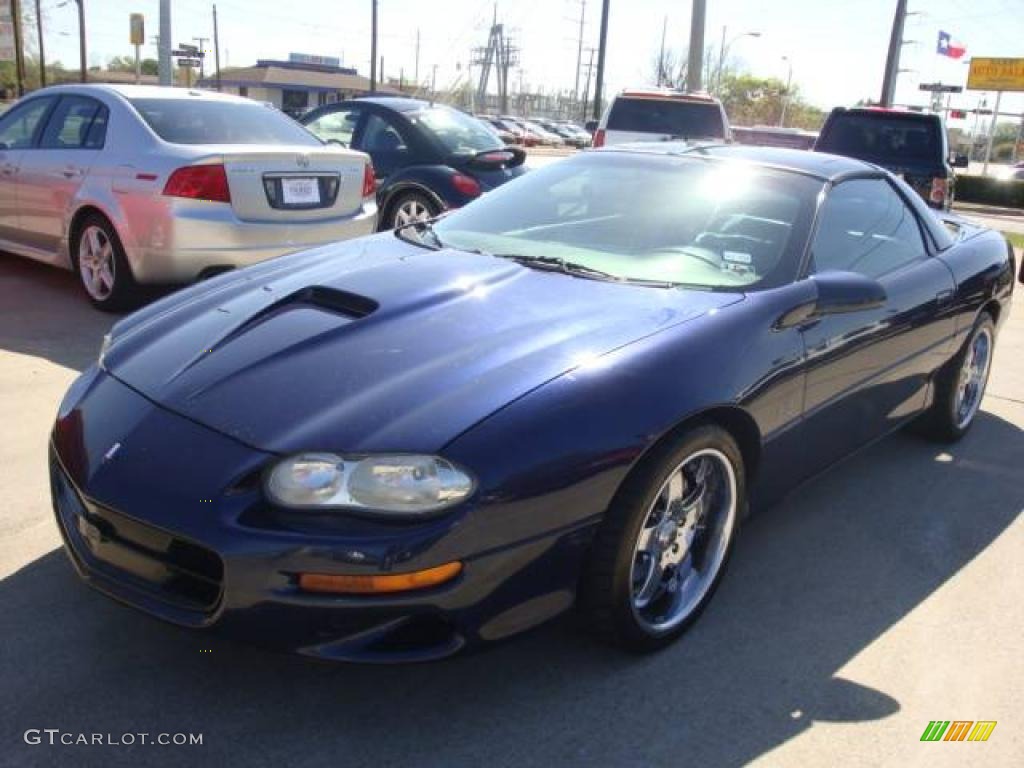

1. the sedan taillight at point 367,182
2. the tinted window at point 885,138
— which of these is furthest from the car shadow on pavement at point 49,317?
the tinted window at point 885,138

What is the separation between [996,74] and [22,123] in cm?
4666

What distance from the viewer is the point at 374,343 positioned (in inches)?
104

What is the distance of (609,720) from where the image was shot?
7.89ft

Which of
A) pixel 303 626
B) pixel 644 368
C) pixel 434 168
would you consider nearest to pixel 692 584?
pixel 644 368

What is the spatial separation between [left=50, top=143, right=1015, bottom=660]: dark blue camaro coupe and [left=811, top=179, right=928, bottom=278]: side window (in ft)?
0.06

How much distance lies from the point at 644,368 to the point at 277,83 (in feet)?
265

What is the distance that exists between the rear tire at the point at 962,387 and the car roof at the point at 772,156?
0.98 m

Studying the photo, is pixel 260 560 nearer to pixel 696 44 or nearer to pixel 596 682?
pixel 596 682

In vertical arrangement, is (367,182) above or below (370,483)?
above

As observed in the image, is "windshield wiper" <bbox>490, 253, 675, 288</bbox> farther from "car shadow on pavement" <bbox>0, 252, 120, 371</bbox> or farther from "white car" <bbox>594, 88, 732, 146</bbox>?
"white car" <bbox>594, 88, 732, 146</bbox>

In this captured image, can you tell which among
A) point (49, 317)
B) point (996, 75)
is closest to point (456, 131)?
point (49, 317)

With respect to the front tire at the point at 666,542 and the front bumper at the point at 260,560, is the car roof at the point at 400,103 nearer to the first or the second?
the front tire at the point at 666,542

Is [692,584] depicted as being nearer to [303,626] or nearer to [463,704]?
[463,704]

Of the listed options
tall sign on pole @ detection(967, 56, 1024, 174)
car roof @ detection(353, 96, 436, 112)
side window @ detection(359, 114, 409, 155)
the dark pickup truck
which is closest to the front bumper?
side window @ detection(359, 114, 409, 155)
